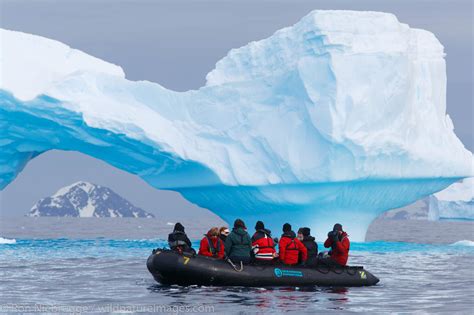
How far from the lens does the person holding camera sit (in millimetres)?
17953

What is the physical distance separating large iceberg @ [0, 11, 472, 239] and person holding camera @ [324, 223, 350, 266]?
10.9 m

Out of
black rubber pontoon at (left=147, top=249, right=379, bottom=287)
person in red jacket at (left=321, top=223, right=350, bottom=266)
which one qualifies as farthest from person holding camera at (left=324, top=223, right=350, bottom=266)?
black rubber pontoon at (left=147, top=249, right=379, bottom=287)

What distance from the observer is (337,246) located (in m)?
18.1

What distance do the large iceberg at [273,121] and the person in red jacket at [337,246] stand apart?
10.9 m

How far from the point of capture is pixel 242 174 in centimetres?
2978

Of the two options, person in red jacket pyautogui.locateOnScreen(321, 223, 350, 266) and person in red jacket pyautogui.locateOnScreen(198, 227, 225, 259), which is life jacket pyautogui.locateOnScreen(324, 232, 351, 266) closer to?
person in red jacket pyautogui.locateOnScreen(321, 223, 350, 266)

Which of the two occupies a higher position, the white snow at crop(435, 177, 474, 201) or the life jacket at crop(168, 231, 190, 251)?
the white snow at crop(435, 177, 474, 201)

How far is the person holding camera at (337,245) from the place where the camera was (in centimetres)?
1795

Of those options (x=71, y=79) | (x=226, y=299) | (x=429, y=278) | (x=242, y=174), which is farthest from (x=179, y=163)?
(x=226, y=299)

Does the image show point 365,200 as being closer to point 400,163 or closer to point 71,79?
point 400,163

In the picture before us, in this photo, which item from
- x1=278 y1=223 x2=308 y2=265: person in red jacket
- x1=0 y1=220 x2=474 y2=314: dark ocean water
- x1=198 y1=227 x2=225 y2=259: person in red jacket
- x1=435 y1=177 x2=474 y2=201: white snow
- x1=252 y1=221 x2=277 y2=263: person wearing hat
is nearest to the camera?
x1=0 y1=220 x2=474 y2=314: dark ocean water

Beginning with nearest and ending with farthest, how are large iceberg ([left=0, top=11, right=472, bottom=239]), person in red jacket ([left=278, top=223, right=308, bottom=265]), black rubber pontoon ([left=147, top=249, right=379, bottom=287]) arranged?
1. black rubber pontoon ([left=147, top=249, right=379, bottom=287])
2. person in red jacket ([left=278, top=223, right=308, bottom=265])
3. large iceberg ([left=0, top=11, right=472, bottom=239])

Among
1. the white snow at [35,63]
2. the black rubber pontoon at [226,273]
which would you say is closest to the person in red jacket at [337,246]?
the black rubber pontoon at [226,273]

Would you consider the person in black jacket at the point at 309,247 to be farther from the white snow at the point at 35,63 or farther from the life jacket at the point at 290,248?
the white snow at the point at 35,63
